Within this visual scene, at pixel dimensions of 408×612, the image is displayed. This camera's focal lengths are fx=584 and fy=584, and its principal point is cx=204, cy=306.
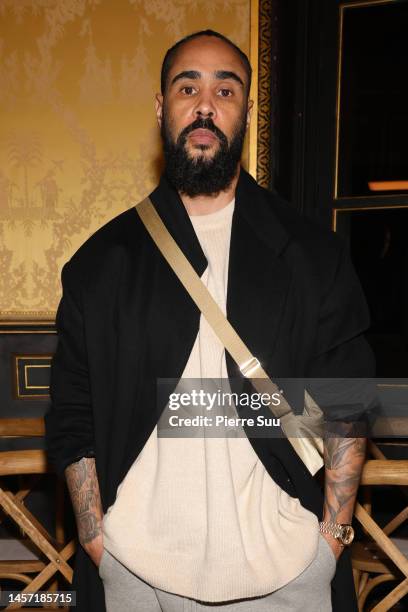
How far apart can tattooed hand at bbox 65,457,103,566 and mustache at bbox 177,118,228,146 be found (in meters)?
0.87

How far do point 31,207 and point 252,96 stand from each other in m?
1.31

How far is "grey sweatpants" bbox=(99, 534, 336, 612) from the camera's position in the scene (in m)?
1.32

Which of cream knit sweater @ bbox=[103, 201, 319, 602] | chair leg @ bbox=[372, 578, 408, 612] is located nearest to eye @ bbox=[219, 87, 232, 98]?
cream knit sweater @ bbox=[103, 201, 319, 602]

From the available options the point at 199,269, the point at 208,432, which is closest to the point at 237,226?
the point at 199,269

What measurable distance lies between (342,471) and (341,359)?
0.99 feet

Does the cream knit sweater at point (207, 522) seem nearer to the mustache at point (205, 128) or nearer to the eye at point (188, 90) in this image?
the mustache at point (205, 128)

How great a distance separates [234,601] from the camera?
132 cm

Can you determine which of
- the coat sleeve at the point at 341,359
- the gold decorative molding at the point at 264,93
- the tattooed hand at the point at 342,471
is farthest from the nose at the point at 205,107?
the gold decorative molding at the point at 264,93

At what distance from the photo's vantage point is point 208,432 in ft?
4.41

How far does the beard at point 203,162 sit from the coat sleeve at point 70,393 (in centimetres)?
38

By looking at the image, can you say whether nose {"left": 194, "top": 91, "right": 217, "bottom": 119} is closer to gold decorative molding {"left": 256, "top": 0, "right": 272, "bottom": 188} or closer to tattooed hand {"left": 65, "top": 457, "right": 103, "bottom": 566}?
tattooed hand {"left": 65, "top": 457, "right": 103, "bottom": 566}

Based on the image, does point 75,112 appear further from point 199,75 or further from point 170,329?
point 170,329

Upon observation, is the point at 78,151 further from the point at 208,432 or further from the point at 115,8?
the point at 208,432

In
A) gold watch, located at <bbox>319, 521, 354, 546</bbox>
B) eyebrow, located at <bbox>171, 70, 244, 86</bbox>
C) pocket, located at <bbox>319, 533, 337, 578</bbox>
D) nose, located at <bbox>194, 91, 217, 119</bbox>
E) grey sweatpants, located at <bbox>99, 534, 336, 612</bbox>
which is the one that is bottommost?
grey sweatpants, located at <bbox>99, 534, 336, 612</bbox>
